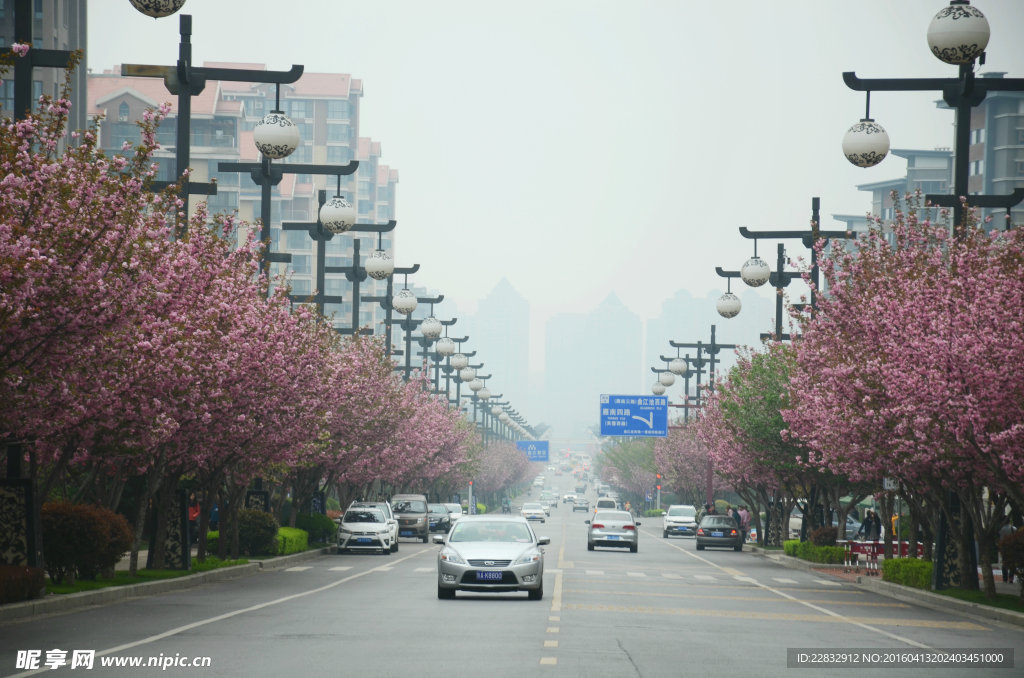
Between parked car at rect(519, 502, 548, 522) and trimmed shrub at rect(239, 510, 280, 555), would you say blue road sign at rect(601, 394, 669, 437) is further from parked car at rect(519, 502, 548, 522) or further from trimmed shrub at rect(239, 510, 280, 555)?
trimmed shrub at rect(239, 510, 280, 555)

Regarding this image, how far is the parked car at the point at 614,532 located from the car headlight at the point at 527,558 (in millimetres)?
28110

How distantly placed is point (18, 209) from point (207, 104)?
413 ft

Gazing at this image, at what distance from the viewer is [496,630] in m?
19.0

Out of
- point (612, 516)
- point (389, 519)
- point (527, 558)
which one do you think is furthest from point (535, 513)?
point (527, 558)

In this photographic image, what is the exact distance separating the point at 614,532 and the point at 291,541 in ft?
47.7

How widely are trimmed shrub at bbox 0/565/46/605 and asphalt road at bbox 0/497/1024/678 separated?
92 cm

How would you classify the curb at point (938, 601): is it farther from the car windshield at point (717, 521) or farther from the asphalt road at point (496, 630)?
the car windshield at point (717, 521)

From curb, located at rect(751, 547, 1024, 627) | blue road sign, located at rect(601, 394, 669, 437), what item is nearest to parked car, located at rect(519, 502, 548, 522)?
blue road sign, located at rect(601, 394, 669, 437)

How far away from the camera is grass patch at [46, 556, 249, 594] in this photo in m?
24.8

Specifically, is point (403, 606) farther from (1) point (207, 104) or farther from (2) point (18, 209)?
(1) point (207, 104)

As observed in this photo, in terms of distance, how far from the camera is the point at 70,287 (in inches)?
720

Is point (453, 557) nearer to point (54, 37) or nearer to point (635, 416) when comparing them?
point (635, 416)

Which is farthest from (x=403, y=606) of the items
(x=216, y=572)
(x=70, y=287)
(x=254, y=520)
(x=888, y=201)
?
(x=888, y=201)

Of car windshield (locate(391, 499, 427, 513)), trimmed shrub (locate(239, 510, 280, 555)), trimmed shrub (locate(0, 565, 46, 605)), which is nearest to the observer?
trimmed shrub (locate(0, 565, 46, 605))
